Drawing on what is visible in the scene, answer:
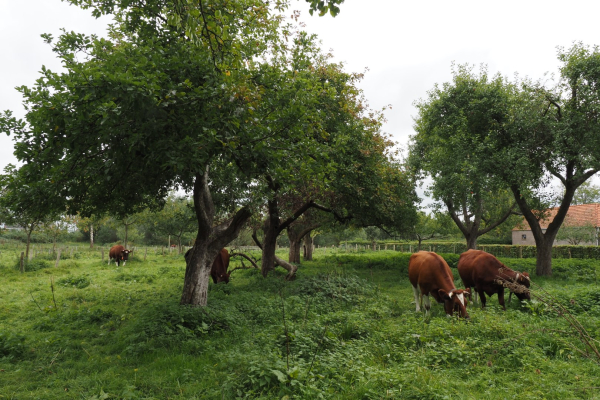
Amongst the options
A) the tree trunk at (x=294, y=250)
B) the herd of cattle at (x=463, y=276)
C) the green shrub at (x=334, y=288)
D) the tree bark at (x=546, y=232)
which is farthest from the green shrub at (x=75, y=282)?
the tree bark at (x=546, y=232)

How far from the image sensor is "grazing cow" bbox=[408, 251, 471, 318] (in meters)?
8.90

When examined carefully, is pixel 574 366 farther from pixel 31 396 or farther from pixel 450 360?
pixel 31 396

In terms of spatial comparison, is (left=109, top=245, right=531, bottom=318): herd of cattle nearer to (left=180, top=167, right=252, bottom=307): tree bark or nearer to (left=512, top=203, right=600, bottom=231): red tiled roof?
(left=180, top=167, right=252, bottom=307): tree bark

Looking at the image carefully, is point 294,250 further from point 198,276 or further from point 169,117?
point 169,117

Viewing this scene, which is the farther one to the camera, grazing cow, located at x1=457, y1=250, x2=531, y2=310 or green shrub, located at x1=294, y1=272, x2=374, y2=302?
green shrub, located at x1=294, y1=272, x2=374, y2=302

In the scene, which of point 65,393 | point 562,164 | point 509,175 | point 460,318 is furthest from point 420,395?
point 562,164

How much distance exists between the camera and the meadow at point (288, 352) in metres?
4.84

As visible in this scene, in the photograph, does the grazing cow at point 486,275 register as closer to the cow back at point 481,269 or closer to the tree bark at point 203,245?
the cow back at point 481,269

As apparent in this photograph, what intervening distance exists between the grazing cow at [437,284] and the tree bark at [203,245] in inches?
226

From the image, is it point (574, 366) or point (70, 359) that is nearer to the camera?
point (574, 366)

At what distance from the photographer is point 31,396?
16.3ft

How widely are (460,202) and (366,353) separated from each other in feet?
61.3

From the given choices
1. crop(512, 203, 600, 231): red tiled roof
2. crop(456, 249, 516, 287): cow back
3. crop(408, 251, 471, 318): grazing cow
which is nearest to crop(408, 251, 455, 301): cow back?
crop(408, 251, 471, 318): grazing cow

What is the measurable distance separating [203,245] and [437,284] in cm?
695
